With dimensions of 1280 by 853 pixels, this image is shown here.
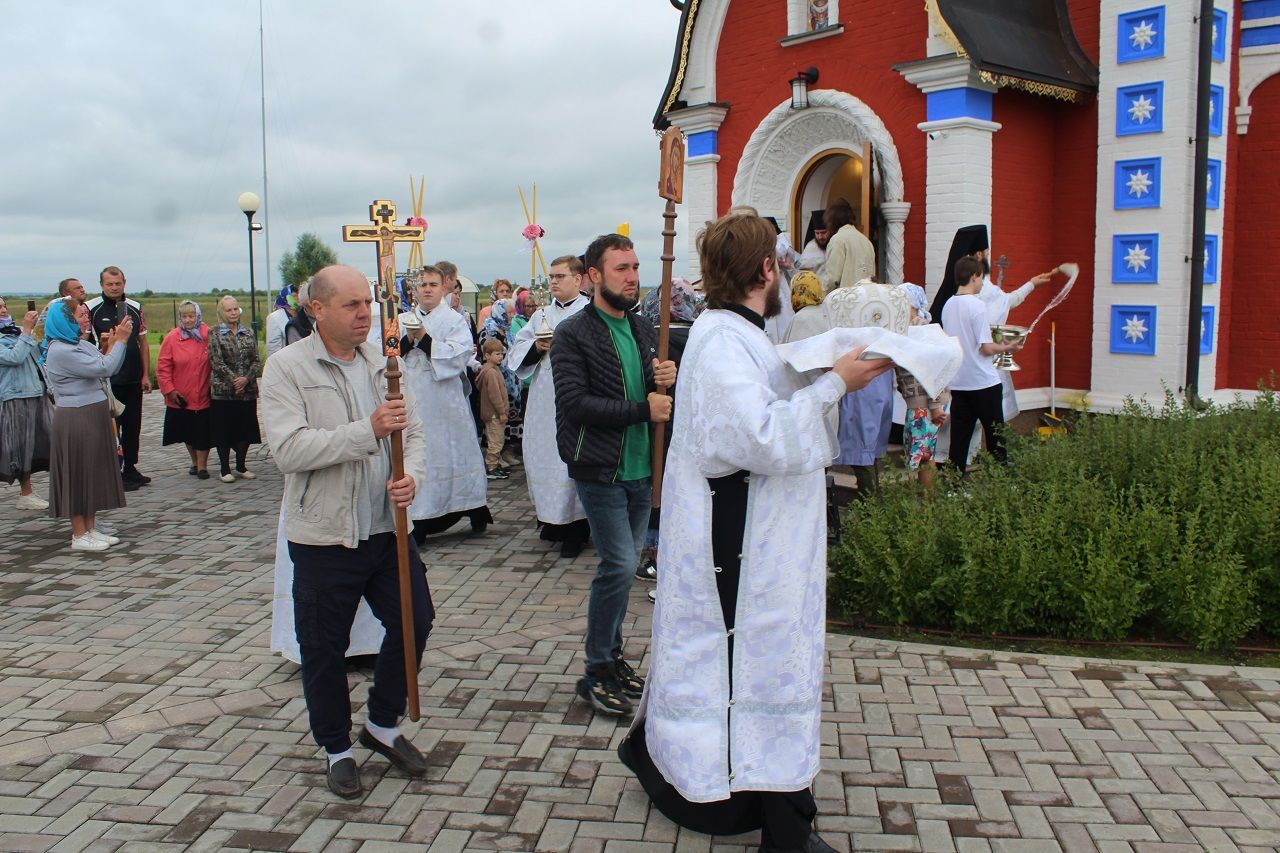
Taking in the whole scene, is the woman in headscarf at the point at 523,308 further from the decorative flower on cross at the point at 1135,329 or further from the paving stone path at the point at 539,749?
the paving stone path at the point at 539,749

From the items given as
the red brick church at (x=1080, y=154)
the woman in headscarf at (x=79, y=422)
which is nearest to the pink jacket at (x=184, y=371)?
the woman in headscarf at (x=79, y=422)

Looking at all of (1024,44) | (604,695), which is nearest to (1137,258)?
(1024,44)

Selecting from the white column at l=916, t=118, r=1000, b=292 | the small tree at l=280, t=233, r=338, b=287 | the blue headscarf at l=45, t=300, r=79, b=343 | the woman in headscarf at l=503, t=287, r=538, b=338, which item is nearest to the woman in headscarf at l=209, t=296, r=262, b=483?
the blue headscarf at l=45, t=300, r=79, b=343

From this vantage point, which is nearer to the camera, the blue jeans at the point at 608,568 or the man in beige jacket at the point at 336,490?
the man in beige jacket at the point at 336,490

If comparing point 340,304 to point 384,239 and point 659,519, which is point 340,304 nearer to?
point 384,239

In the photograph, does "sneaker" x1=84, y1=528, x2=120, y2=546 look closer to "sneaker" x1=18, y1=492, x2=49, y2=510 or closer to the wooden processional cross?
"sneaker" x1=18, y1=492, x2=49, y2=510

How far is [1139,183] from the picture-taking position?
1007 centimetres

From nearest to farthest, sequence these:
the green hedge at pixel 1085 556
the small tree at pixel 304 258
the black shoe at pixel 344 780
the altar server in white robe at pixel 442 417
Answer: the black shoe at pixel 344 780
the green hedge at pixel 1085 556
the altar server in white robe at pixel 442 417
the small tree at pixel 304 258

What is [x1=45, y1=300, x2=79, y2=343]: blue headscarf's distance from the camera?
7621 millimetres

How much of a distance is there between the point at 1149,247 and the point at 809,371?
27.4 ft

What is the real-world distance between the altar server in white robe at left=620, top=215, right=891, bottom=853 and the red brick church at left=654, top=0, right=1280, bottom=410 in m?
7.40

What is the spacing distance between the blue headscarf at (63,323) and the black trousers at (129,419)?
2929 mm

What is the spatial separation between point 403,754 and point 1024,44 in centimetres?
900

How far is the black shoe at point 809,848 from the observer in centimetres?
327
